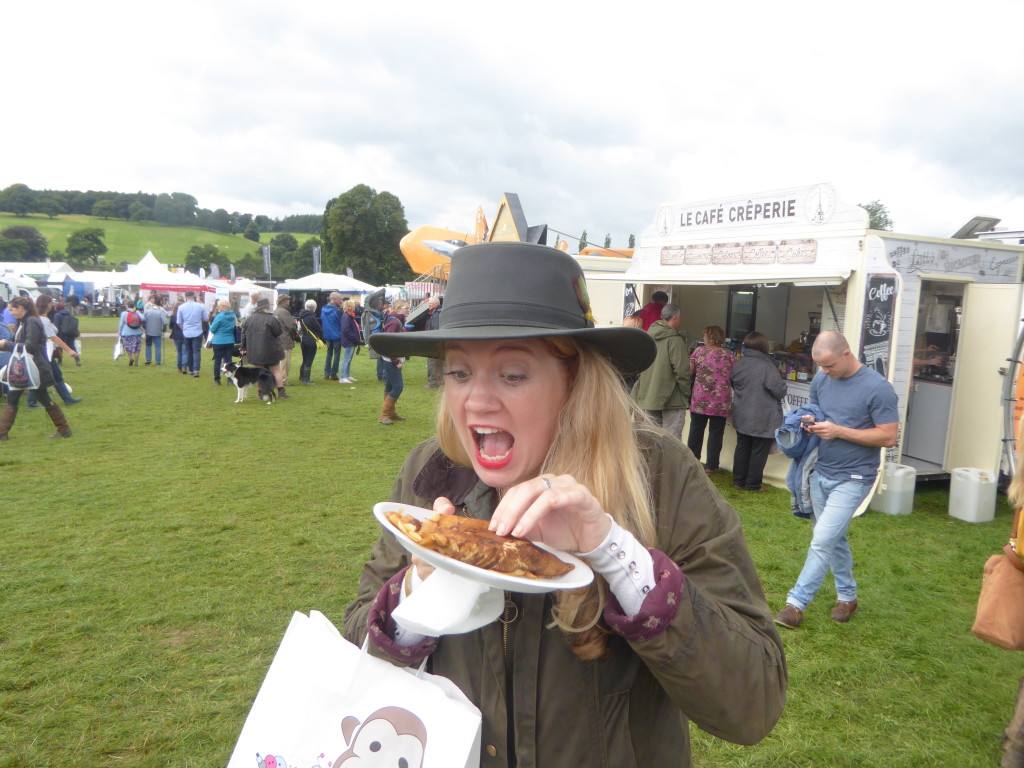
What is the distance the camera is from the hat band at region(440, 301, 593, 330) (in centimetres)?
137

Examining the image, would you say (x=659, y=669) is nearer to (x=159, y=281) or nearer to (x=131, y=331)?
(x=131, y=331)

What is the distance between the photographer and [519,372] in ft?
4.55

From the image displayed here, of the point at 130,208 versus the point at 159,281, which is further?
the point at 130,208

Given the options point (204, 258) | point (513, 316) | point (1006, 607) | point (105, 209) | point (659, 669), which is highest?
point (105, 209)

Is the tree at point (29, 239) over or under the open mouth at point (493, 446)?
over

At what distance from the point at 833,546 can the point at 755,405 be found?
10.6 ft

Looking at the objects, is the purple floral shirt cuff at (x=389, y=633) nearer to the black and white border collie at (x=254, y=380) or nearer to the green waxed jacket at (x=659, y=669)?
the green waxed jacket at (x=659, y=669)

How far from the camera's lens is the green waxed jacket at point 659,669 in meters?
1.17

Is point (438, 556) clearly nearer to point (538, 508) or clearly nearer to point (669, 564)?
point (538, 508)

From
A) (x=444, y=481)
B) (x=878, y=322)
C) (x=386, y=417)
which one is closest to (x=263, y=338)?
(x=386, y=417)

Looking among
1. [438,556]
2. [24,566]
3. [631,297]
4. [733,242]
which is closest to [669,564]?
[438,556]

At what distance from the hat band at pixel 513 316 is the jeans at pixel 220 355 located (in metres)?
13.9

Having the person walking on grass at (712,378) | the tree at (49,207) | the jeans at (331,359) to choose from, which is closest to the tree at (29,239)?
the tree at (49,207)

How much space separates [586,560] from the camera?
1134mm
